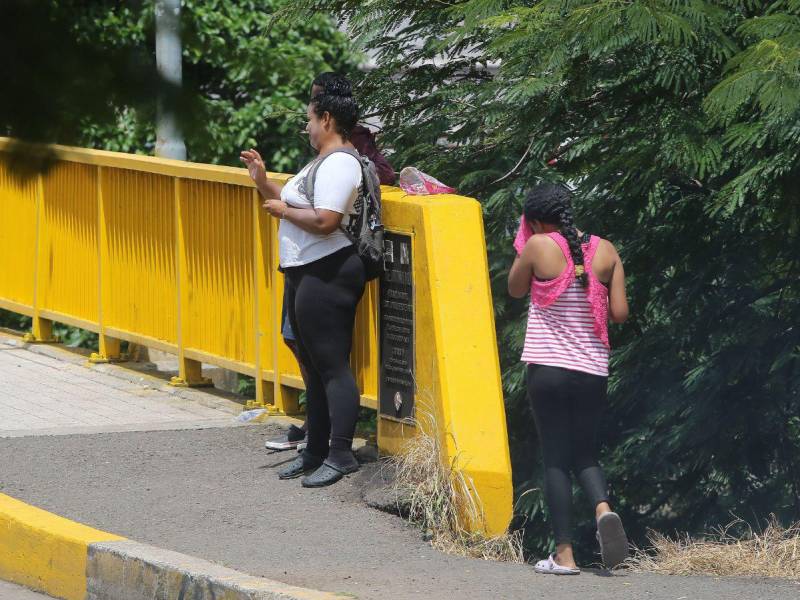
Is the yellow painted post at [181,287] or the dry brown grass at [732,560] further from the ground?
the yellow painted post at [181,287]

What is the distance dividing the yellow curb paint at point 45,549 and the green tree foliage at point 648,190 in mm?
2758

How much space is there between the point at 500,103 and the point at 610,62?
831 mm

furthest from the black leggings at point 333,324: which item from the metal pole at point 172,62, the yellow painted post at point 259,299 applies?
the metal pole at point 172,62

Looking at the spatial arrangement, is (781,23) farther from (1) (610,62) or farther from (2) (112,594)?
(2) (112,594)

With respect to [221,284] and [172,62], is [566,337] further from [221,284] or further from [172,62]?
[221,284]

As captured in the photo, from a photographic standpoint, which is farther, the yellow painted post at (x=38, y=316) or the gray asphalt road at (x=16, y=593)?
the yellow painted post at (x=38, y=316)

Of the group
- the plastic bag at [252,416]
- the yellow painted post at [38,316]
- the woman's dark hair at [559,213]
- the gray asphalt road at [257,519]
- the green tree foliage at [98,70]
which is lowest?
the gray asphalt road at [257,519]

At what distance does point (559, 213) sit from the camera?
6.00m

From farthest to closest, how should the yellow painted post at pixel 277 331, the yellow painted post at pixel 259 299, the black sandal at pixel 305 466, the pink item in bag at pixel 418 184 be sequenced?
the yellow painted post at pixel 259 299 → the yellow painted post at pixel 277 331 → the black sandal at pixel 305 466 → the pink item in bag at pixel 418 184

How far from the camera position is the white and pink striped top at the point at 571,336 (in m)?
5.98

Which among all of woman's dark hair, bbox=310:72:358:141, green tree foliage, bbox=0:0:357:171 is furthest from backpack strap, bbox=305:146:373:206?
green tree foliage, bbox=0:0:357:171

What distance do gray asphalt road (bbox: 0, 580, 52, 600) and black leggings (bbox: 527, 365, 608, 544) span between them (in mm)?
2112

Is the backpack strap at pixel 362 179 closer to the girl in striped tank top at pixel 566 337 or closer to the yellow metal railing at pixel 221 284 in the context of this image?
the yellow metal railing at pixel 221 284

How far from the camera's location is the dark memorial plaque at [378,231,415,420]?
22.4 feet
